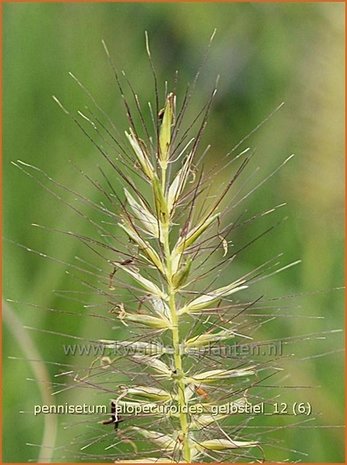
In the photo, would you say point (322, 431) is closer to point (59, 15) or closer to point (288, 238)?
point (288, 238)

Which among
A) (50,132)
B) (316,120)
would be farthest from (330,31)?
(50,132)

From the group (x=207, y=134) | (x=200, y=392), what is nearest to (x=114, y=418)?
(x=200, y=392)

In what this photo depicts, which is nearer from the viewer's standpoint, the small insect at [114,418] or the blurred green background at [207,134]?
the small insect at [114,418]

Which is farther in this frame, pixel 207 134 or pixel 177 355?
pixel 207 134

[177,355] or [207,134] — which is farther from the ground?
[207,134]

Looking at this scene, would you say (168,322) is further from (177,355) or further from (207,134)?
(207,134)

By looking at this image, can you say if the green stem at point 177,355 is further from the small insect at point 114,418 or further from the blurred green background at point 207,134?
the blurred green background at point 207,134

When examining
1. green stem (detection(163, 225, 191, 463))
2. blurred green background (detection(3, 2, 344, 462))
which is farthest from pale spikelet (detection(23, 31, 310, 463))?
blurred green background (detection(3, 2, 344, 462))

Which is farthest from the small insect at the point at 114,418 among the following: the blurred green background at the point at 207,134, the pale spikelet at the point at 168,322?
the blurred green background at the point at 207,134
